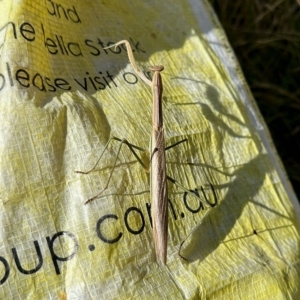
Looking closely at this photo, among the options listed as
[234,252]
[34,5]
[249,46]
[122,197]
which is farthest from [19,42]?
[249,46]

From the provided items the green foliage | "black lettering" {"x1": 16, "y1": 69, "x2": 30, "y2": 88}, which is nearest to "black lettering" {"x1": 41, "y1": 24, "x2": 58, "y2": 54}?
"black lettering" {"x1": 16, "y1": 69, "x2": 30, "y2": 88}

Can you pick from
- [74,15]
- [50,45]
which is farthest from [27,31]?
[74,15]

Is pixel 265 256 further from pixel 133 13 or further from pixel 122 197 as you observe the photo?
pixel 133 13

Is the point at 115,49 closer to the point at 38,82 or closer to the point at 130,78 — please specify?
the point at 130,78

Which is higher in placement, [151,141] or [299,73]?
[299,73]

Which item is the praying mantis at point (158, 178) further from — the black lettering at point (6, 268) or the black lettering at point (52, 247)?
the black lettering at point (6, 268)

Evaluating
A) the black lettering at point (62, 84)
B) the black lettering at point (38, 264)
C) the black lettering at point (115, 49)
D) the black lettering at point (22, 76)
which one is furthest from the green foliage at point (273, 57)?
the black lettering at point (38, 264)

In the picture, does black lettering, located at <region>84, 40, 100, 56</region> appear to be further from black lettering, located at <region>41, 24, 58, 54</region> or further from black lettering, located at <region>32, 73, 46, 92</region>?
black lettering, located at <region>32, 73, 46, 92</region>
